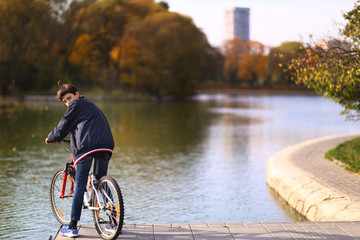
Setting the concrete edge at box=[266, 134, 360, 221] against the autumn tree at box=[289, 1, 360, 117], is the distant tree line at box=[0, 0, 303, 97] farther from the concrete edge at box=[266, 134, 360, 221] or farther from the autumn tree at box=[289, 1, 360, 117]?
the concrete edge at box=[266, 134, 360, 221]

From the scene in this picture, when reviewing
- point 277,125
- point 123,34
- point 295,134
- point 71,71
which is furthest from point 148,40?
point 295,134

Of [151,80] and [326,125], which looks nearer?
[326,125]

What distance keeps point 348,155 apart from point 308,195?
3.97 meters

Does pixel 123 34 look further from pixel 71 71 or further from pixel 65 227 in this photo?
pixel 65 227

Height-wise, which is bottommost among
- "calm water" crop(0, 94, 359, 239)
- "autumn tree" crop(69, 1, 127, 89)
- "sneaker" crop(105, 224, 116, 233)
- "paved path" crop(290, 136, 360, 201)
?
"calm water" crop(0, 94, 359, 239)

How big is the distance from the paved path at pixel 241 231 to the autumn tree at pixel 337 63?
4.47m

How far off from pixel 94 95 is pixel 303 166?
54.4 meters

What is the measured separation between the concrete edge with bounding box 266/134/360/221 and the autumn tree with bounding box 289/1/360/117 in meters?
1.73

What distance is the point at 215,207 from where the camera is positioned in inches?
344

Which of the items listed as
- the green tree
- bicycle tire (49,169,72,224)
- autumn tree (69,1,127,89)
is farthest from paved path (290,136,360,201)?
autumn tree (69,1,127,89)

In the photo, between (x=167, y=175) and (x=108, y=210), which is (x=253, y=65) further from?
(x=108, y=210)

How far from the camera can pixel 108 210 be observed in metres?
5.79

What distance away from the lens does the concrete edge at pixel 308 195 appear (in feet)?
23.9

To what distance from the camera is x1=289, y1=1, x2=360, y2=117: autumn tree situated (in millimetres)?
10273
